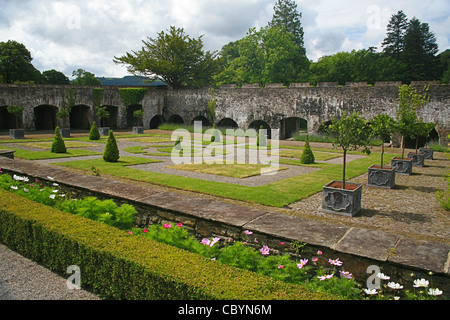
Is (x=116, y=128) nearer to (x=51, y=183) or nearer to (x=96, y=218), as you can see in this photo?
(x=51, y=183)

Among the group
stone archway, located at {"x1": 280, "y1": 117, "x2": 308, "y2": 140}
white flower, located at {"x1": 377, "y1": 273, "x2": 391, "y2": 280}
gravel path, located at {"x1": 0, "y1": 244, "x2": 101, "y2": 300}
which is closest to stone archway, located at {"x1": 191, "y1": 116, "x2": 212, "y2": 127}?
stone archway, located at {"x1": 280, "y1": 117, "x2": 308, "y2": 140}

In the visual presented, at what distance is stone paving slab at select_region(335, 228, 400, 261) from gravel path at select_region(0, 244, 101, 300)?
2.74 metres

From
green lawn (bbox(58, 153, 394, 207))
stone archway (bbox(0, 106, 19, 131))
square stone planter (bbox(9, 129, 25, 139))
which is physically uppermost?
stone archway (bbox(0, 106, 19, 131))

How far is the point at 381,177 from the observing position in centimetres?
1012

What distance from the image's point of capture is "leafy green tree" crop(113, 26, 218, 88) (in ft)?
116

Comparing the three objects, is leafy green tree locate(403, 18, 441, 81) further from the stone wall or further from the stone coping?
the stone coping

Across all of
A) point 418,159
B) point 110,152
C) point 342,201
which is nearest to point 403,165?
point 418,159

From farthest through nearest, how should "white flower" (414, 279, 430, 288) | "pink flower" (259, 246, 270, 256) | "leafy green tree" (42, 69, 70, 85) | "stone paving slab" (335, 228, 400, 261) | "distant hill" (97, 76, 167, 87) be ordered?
"leafy green tree" (42, 69, 70, 85) < "distant hill" (97, 76, 167, 87) < "pink flower" (259, 246, 270, 256) < "stone paving slab" (335, 228, 400, 261) < "white flower" (414, 279, 430, 288)

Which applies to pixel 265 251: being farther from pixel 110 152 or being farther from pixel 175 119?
pixel 175 119

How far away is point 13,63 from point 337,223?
43.2 meters

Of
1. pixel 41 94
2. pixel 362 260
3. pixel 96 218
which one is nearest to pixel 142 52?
pixel 41 94

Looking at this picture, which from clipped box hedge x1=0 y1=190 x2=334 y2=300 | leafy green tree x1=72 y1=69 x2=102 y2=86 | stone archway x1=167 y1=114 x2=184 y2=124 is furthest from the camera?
leafy green tree x1=72 y1=69 x2=102 y2=86

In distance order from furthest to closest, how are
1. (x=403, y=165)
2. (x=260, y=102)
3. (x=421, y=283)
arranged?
Result: (x=260, y=102)
(x=403, y=165)
(x=421, y=283)
